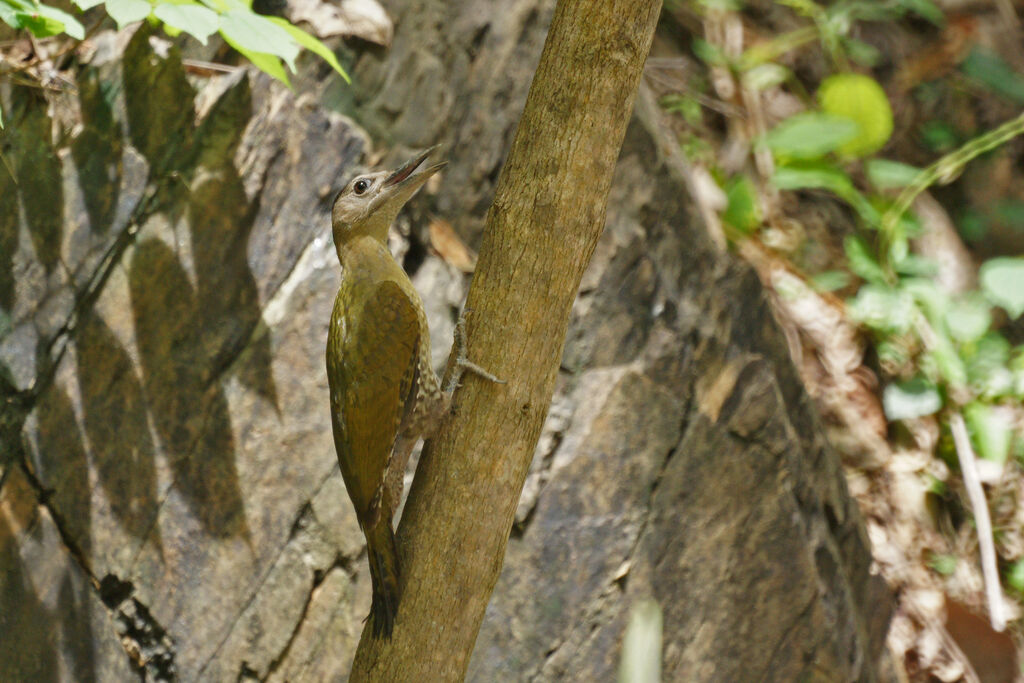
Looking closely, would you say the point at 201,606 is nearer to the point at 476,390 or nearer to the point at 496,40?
the point at 476,390

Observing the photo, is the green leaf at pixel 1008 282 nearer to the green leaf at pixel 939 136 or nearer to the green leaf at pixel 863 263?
the green leaf at pixel 863 263

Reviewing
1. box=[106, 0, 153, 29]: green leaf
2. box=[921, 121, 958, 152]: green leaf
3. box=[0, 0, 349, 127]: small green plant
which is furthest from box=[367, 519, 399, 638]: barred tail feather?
box=[921, 121, 958, 152]: green leaf

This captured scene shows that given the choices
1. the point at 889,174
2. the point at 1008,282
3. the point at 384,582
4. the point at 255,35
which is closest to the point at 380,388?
the point at 384,582

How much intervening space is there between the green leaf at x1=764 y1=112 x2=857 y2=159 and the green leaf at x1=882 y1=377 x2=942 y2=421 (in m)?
1.10

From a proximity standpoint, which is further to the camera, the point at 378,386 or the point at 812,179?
the point at 812,179

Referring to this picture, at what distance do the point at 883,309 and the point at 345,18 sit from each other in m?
2.47

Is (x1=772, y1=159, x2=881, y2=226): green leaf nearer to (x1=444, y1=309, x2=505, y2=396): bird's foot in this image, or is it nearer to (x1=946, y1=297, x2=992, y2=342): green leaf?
(x1=946, y1=297, x2=992, y2=342): green leaf

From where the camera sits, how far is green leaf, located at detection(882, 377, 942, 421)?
12.4 feet

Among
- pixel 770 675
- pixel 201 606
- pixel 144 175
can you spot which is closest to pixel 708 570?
pixel 770 675

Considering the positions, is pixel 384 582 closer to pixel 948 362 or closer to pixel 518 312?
pixel 518 312

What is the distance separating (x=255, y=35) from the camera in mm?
1926

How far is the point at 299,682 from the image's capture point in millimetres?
2740

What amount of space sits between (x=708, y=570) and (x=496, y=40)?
1.94 metres

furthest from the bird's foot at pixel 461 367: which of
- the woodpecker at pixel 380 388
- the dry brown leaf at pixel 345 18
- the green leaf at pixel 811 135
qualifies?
the green leaf at pixel 811 135
